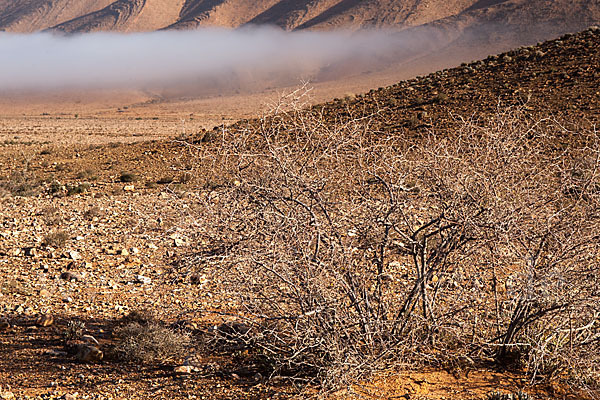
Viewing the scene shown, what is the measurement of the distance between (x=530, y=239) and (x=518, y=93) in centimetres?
1610

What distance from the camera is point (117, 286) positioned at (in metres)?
7.17

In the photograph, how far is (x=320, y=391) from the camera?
14.1 ft

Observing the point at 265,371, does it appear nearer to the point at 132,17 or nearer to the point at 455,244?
the point at 455,244

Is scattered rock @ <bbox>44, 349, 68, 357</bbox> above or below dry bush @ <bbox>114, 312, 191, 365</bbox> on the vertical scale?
above

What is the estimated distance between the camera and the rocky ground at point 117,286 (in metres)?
4.57

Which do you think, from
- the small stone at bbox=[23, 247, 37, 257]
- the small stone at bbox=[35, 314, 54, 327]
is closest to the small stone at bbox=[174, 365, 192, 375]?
the small stone at bbox=[35, 314, 54, 327]

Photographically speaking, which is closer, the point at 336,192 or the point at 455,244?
the point at 455,244

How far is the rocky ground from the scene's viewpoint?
15.0 ft

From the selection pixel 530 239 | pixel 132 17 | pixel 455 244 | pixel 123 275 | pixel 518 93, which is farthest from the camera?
pixel 132 17

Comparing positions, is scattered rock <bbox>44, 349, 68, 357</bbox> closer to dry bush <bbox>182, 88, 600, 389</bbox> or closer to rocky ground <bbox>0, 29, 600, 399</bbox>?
rocky ground <bbox>0, 29, 600, 399</bbox>

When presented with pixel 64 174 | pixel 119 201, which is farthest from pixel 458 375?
pixel 64 174

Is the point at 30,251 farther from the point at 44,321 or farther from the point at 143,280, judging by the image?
the point at 44,321

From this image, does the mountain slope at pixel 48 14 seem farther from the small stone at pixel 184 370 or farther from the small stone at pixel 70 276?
the small stone at pixel 184 370

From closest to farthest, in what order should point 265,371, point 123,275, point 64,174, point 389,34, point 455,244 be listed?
point 455,244, point 265,371, point 123,275, point 64,174, point 389,34
